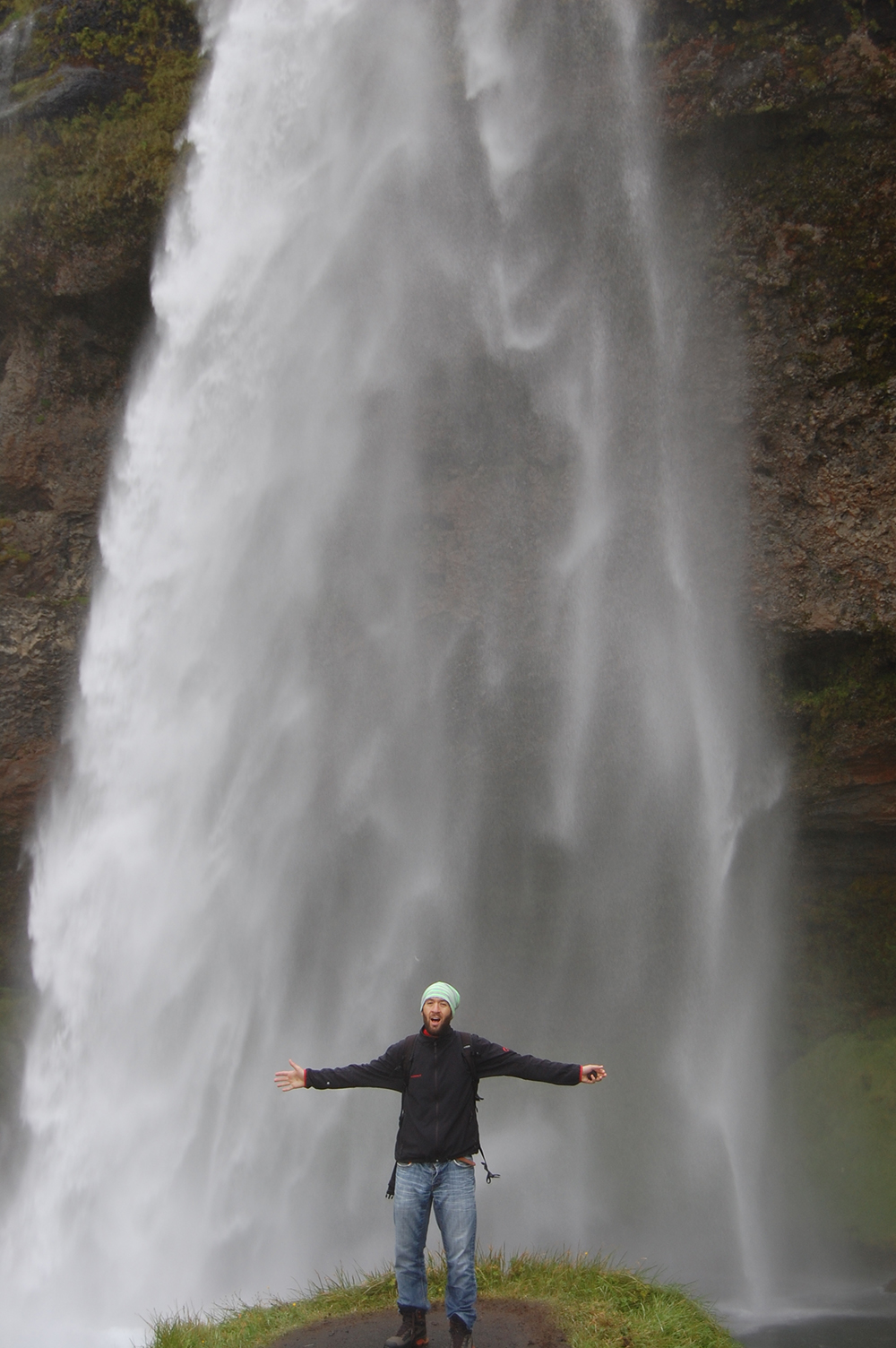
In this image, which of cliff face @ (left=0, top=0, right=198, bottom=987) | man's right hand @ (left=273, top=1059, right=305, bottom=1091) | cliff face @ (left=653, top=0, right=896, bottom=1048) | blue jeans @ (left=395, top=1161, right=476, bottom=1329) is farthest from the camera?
cliff face @ (left=0, top=0, right=198, bottom=987)

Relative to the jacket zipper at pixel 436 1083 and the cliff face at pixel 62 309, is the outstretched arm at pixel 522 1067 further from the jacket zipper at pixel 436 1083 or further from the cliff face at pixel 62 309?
the cliff face at pixel 62 309

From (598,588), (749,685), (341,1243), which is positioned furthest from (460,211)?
(341,1243)

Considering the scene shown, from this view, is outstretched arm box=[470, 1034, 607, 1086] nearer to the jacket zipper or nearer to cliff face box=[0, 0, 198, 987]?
the jacket zipper

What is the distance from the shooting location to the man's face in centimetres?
511

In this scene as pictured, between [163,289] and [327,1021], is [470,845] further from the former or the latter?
[163,289]

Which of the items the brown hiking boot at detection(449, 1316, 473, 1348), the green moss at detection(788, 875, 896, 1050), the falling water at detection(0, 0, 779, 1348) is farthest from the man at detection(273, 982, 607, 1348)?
the green moss at detection(788, 875, 896, 1050)

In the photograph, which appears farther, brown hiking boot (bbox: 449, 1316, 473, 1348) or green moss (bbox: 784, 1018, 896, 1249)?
green moss (bbox: 784, 1018, 896, 1249)

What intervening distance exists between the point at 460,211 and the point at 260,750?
634cm

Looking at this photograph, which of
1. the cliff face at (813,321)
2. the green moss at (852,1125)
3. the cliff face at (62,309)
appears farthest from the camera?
the cliff face at (62,309)

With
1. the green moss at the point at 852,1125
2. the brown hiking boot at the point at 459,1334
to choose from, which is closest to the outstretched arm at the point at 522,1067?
the brown hiking boot at the point at 459,1334

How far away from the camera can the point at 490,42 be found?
1187 centimetres

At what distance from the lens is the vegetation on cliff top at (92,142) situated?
1215cm

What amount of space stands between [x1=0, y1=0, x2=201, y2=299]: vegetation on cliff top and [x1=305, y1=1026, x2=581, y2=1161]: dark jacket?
394 inches

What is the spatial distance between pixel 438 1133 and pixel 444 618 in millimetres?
7532
